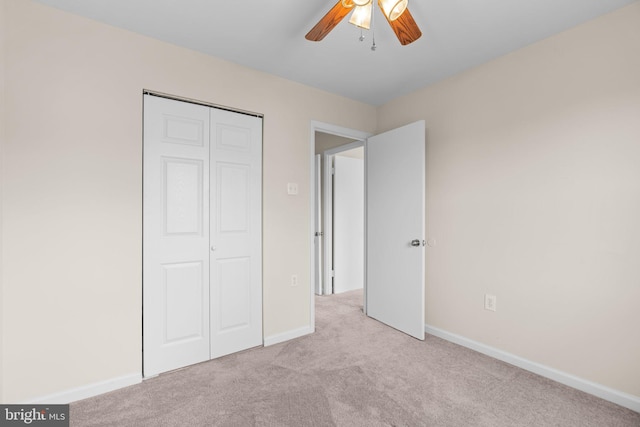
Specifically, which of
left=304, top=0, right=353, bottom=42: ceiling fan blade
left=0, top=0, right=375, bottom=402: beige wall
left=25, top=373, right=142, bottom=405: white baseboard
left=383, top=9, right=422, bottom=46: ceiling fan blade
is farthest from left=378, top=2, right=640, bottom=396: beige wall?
left=25, top=373, right=142, bottom=405: white baseboard

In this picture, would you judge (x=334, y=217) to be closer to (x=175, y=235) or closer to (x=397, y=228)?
(x=397, y=228)

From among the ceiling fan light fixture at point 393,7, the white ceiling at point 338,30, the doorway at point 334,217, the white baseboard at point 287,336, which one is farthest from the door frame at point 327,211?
the ceiling fan light fixture at point 393,7

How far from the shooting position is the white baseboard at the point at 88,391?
5.81ft

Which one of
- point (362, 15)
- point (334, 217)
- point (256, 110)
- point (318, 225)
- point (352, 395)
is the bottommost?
point (352, 395)

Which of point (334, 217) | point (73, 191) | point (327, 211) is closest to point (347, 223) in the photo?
point (334, 217)

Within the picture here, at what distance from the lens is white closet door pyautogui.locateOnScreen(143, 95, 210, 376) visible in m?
2.12

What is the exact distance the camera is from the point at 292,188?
281 cm

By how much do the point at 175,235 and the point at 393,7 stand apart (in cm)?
199

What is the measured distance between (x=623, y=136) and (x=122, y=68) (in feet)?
10.6

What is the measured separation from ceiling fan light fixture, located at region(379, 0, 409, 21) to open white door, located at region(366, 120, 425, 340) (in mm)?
1441

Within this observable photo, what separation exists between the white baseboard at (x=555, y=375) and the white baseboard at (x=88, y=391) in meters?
2.56

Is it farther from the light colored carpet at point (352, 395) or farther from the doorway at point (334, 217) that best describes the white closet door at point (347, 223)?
the light colored carpet at point (352, 395)

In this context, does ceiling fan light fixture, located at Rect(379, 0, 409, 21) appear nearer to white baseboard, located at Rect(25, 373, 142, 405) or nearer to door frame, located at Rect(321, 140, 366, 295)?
white baseboard, located at Rect(25, 373, 142, 405)

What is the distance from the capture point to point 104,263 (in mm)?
1940
